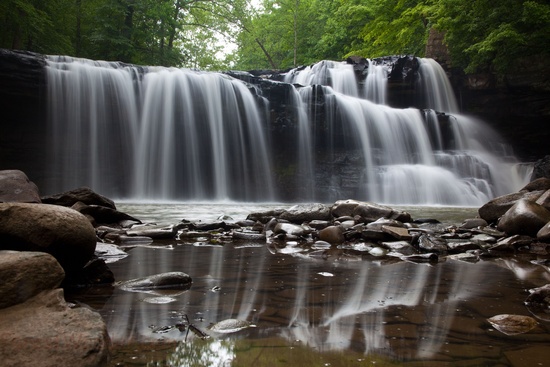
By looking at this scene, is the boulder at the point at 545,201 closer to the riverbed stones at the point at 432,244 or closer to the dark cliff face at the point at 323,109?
the riverbed stones at the point at 432,244

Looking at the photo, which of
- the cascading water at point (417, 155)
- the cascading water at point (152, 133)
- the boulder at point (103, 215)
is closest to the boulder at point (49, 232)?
the boulder at point (103, 215)

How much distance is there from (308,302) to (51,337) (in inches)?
64.8

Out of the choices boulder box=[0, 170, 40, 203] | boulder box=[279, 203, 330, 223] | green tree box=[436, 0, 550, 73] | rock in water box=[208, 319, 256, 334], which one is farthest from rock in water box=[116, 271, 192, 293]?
green tree box=[436, 0, 550, 73]

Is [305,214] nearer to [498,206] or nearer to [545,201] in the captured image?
[498,206]

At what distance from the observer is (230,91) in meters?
16.5

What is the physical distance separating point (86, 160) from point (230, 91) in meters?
6.22

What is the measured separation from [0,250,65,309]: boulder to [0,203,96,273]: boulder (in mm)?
406

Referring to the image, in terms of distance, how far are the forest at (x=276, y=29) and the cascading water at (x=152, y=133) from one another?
5.02m

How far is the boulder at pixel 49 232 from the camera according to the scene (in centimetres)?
275

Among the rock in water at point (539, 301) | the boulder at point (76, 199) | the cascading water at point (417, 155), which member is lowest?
the rock in water at point (539, 301)

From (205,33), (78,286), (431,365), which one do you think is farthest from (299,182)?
(205,33)

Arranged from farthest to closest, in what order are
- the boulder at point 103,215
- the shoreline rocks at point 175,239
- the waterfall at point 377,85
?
the waterfall at point 377,85 < the boulder at point 103,215 < the shoreline rocks at point 175,239

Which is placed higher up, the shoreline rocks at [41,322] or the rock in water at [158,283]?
the shoreline rocks at [41,322]

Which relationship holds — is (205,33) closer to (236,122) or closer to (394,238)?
(236,122)
